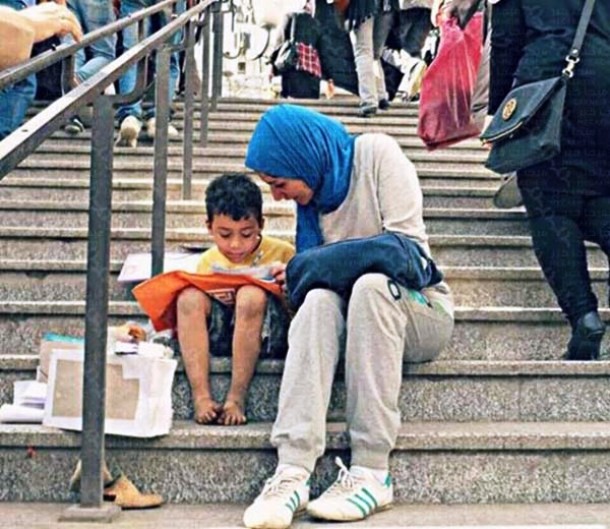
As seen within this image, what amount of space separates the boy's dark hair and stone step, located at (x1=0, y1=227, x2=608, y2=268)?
0.88 m

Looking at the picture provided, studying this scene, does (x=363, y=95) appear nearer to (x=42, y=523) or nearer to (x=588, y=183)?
(x=588, y=183)

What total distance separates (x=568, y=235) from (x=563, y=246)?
35 mm

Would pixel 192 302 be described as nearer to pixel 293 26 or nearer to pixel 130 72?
pixel 130 72

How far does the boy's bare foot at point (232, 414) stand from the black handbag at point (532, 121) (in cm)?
102

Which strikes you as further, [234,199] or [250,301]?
[234,199]

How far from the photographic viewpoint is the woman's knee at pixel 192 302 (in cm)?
338

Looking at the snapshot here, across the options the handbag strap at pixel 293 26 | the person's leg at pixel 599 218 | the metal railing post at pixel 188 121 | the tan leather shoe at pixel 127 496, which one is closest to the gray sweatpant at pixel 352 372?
the tan leather shoe at pixel 127 496

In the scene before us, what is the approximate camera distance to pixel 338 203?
11.4 ft

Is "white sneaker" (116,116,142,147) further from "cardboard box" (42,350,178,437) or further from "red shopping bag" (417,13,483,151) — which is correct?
"cardboard box" (42,350,178,437)

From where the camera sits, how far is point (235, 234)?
3.60 m

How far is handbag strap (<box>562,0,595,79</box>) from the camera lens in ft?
12.1

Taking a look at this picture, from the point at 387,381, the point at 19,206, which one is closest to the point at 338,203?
the point at 387,381

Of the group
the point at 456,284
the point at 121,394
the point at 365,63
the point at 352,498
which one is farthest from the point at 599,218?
the point at 365,63

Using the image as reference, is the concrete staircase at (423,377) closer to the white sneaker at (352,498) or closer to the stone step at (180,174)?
the stone step at (180,174)
